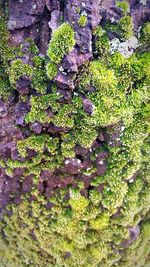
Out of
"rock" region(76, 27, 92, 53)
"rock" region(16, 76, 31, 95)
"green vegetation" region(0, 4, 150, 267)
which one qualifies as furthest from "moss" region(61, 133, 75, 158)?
"rock" region(76, 27, 92, 53)

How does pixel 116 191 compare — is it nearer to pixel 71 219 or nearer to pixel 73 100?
pixel 71 219

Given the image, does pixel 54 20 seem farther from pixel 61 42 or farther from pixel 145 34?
pixel 145 34

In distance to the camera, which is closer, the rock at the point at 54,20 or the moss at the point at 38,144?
the rock at the point at 54,20

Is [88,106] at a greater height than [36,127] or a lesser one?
greater

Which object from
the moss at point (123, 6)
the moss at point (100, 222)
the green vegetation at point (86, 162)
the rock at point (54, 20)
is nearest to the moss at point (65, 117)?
the green vegetation at point (86, 162)

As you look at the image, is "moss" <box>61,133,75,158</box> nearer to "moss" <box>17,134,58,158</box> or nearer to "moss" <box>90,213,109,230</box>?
"moss" <box>17,134,58,158</box>

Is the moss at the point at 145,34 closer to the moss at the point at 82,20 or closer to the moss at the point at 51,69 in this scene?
the moss at the point at 82,20

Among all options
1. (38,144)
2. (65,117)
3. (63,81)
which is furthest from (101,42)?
(38,144)

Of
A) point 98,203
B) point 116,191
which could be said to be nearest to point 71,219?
point 98,203
